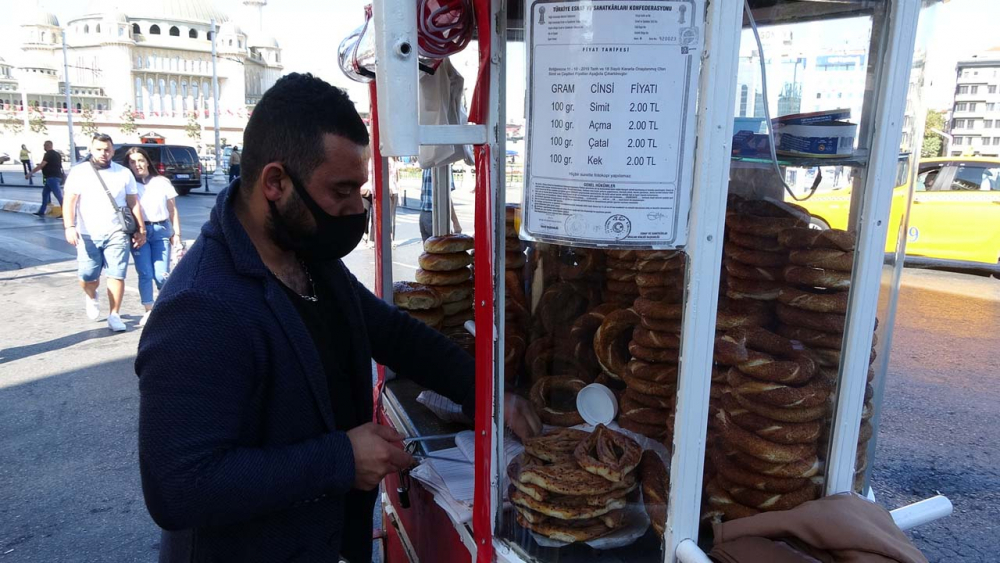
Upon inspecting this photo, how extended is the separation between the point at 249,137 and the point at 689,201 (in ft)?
3.49

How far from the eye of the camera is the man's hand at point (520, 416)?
157cm

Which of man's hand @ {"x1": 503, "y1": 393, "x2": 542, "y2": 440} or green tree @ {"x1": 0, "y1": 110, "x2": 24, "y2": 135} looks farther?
green tree @ {"x1": 0, "y1": 110, "x2": 24, "y2": 135}

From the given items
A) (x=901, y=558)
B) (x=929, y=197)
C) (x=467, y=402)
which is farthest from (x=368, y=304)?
(x=929, y=197)

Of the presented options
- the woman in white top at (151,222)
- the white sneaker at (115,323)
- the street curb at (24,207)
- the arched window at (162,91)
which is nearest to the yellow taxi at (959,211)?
the woman in white top at (151,222)

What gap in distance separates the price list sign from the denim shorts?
22.1 feet

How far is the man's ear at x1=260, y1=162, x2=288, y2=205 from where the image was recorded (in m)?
1.59

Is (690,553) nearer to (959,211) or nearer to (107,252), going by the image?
(107,252)

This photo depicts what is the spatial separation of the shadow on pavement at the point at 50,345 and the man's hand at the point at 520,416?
6.51 m

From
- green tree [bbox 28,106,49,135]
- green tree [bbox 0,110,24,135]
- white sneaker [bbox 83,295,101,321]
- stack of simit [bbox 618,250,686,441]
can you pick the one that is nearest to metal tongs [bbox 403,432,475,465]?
stack of simit [bbox 618,250,686,441]

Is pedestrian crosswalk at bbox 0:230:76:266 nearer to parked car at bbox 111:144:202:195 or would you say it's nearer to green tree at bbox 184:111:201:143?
parked car at bbox 111:144:202:195

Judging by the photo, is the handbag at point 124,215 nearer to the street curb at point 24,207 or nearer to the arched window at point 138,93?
the street curb at point 24,207

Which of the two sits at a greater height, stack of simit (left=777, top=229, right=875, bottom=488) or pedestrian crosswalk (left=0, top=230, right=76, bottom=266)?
stack of simit (left=777, top=229, right=875, bottom=488)

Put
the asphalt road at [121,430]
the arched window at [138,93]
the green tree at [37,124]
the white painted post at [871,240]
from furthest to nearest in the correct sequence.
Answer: the arched window at [138,93] < the green tree at [37,124] < the asphalt road at [121,430] < the white painted post at [871,240]

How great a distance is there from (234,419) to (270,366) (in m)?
0.14
